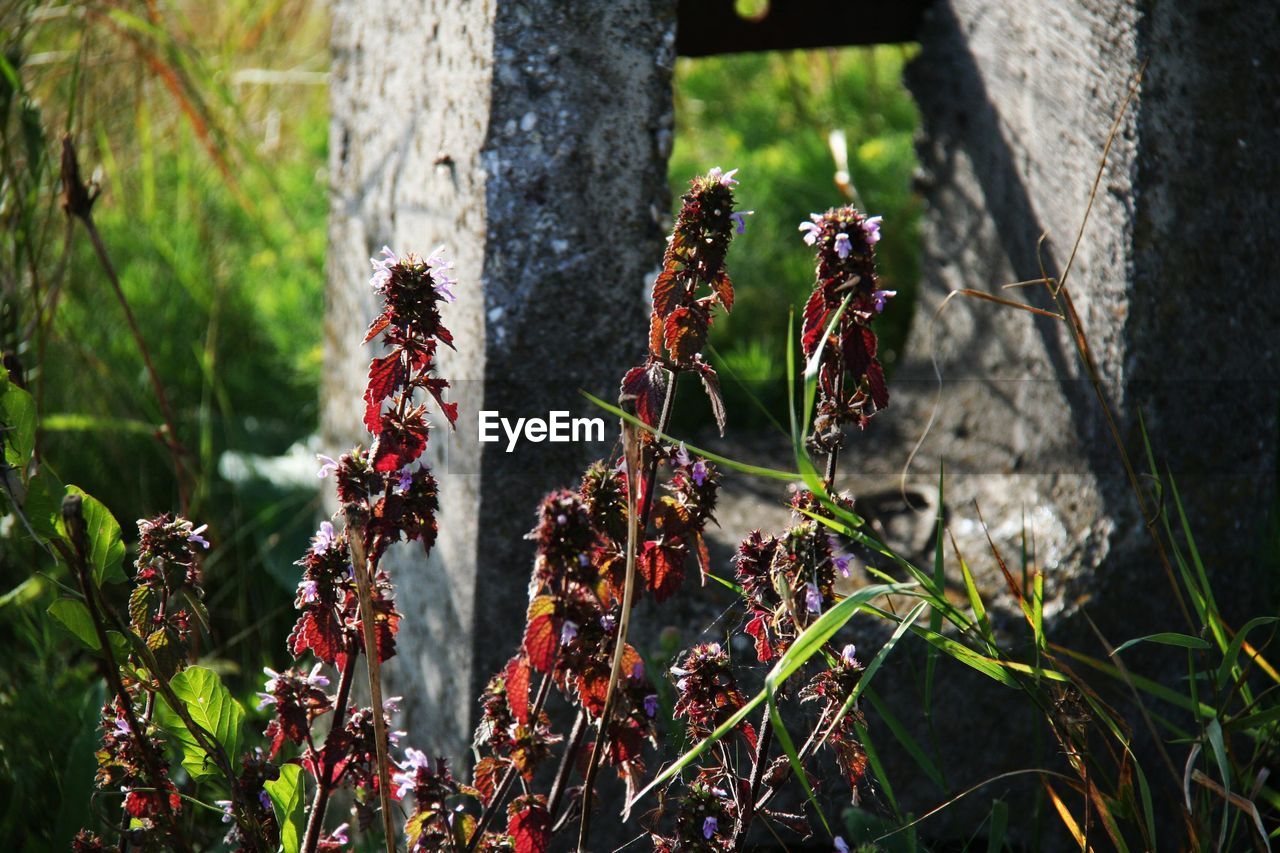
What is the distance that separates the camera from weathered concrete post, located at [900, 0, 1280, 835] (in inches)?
69.9

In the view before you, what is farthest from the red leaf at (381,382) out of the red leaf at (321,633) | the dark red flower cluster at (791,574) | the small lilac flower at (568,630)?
the dark red flower cluster at (791,574)

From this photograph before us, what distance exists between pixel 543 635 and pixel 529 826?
236 millimetres

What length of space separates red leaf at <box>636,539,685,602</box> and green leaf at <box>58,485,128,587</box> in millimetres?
633

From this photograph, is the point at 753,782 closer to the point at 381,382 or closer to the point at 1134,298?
the point at 381,382

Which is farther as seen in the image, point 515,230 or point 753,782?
point 515,230

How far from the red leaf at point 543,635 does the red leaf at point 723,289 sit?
0.37 meters

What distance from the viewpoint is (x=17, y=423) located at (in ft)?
4.03

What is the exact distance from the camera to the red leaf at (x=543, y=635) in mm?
1101

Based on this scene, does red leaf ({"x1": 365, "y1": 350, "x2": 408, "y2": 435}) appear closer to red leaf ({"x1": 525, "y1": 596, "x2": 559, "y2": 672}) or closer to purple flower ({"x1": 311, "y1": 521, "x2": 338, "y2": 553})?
purple flower ({"x1": 311, "y1": 521, "x2": 338, "y2": 553})

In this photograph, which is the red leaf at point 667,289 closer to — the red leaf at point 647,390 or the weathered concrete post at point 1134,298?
the red leaf at point 647,390

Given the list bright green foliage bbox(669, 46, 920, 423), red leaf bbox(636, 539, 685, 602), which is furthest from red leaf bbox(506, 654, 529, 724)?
bright green foliage bbox(669, 46, 920, 423)

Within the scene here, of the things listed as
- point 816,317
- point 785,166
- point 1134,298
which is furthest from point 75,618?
point 785,166

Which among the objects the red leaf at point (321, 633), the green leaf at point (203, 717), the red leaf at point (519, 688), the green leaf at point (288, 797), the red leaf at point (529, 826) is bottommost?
the green leaf at point (288, 797)

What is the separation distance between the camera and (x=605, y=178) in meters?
1.72
